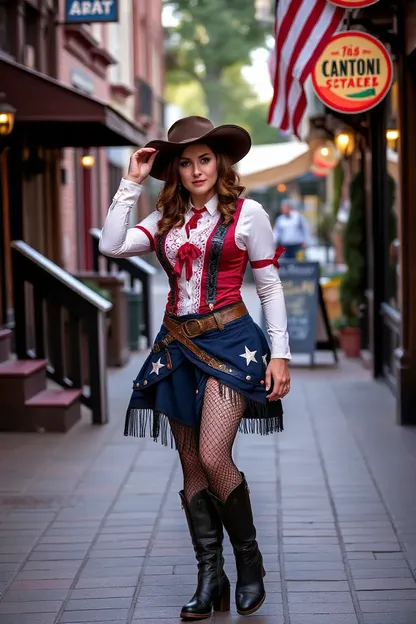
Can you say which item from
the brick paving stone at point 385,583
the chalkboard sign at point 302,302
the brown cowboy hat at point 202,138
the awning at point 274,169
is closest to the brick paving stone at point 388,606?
the brick paving stone at point 385,583

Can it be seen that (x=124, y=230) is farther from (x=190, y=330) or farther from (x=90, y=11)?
(x=90, y=11)

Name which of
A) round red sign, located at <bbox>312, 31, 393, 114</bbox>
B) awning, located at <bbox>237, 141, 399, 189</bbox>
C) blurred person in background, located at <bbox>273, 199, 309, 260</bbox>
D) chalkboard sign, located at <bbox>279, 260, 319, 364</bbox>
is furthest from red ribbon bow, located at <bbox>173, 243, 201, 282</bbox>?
blurred person in background, located at <bbox>273, 199, 309, 260</bbox>

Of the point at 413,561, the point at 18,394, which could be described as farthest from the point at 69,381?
the point at 413,561

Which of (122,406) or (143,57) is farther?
(143,57)

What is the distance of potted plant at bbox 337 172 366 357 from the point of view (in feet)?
42.7

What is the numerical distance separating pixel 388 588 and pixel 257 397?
1042 millimetres

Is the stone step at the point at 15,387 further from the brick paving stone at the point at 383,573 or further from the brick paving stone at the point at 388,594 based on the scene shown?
the brick paving stone at the point at 388,594

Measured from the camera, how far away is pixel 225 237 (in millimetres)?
4344

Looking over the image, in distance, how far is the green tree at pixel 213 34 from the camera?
43.2 metres

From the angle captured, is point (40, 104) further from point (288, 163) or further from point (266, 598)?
point (288, 163)

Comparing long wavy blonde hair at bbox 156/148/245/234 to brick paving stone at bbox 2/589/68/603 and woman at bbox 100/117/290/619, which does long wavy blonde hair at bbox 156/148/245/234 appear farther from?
brick paving stone at bbox 2/589/68/603

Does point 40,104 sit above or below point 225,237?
above

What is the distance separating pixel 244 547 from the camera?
4.45m

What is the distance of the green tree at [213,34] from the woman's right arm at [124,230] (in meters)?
39.3
